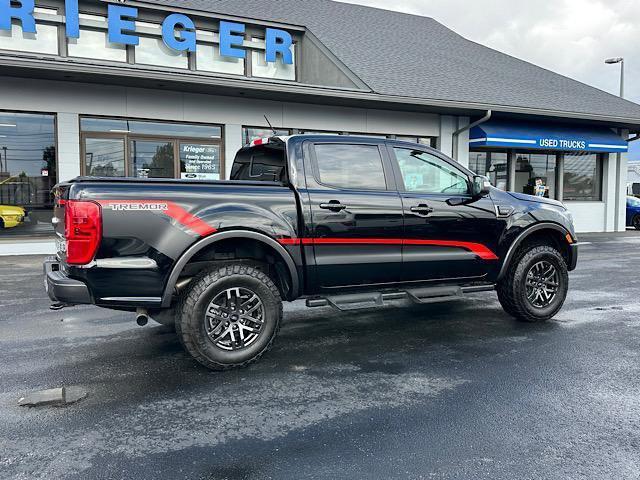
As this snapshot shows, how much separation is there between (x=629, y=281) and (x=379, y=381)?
261 inches

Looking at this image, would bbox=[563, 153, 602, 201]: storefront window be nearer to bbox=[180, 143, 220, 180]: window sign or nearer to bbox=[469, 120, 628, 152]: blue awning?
bbox=[469, 120, 628, 152]: blue awning

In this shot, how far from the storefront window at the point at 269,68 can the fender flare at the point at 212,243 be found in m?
12.1

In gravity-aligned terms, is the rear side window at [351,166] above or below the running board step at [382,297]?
above

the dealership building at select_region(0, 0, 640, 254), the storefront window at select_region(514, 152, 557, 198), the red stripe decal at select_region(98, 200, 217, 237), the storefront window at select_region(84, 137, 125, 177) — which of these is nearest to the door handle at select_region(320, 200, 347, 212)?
the red stripe decal at select_region(98, 200, 217, 237)

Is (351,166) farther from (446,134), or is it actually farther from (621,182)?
(621,182)

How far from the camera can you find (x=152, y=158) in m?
12.5

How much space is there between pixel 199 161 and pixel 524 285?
9349 millimetres

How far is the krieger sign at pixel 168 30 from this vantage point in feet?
40.8

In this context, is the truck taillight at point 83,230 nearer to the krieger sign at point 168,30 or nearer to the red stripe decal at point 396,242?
the red stripe decal at point 396,242

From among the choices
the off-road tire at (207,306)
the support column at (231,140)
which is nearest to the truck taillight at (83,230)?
the off-road tire at (207,306)

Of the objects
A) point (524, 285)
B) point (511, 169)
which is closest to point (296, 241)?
point (524, 285)

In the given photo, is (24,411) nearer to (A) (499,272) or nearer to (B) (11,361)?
(B) (11,361)

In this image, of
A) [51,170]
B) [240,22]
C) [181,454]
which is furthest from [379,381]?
[240,22]

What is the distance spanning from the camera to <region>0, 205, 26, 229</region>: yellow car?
11330mm
